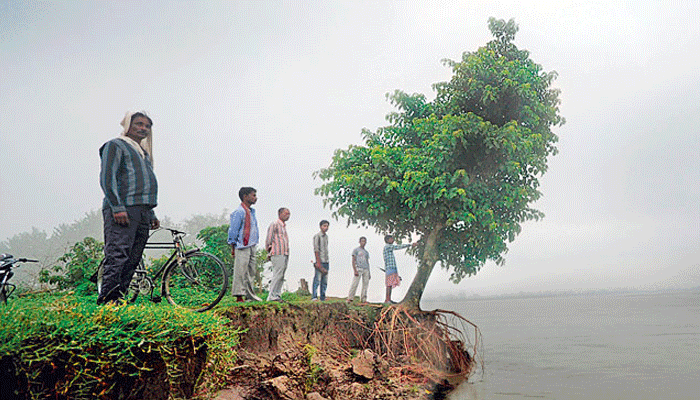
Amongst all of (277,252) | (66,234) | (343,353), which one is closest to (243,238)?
(277,252)

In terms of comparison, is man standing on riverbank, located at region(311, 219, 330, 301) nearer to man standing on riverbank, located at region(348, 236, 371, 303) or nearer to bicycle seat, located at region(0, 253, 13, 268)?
man standing on riverbank, located at region(348, 236, 371, 303)

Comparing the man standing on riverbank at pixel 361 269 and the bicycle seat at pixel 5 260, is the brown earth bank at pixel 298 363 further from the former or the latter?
the bicycle seat at pixel 5 260

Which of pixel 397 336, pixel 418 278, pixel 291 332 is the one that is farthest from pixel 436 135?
pixel 291 332

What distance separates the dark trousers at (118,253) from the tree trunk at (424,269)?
8.65 meters

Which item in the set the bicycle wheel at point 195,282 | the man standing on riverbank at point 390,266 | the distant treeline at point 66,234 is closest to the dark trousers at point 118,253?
the bicycle wheel at point 195,282

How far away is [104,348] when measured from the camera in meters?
3.71

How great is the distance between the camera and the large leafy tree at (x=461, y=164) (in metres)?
11.8

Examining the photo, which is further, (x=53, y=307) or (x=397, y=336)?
(x=397, y=336)

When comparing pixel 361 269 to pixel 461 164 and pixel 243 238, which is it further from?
pixel 243 238

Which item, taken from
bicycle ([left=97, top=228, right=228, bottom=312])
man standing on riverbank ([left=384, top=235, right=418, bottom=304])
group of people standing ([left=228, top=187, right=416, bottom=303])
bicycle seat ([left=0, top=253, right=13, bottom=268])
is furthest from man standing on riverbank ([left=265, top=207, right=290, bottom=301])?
man standing on riverbank ([left=384, top=235, right=418, bottom=304])

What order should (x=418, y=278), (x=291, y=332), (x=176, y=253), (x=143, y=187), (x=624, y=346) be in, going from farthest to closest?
(x=624, y=346) < (x=418, y=278) < (x=291, y=332) < (x=176, y=253) < (x=143, y=187)

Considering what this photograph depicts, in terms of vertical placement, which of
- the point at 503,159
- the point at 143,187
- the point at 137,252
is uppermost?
the point at 503,159

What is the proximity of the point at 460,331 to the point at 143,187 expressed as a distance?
31.8ft

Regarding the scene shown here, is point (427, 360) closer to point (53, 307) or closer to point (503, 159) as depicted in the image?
point (503, 159)
